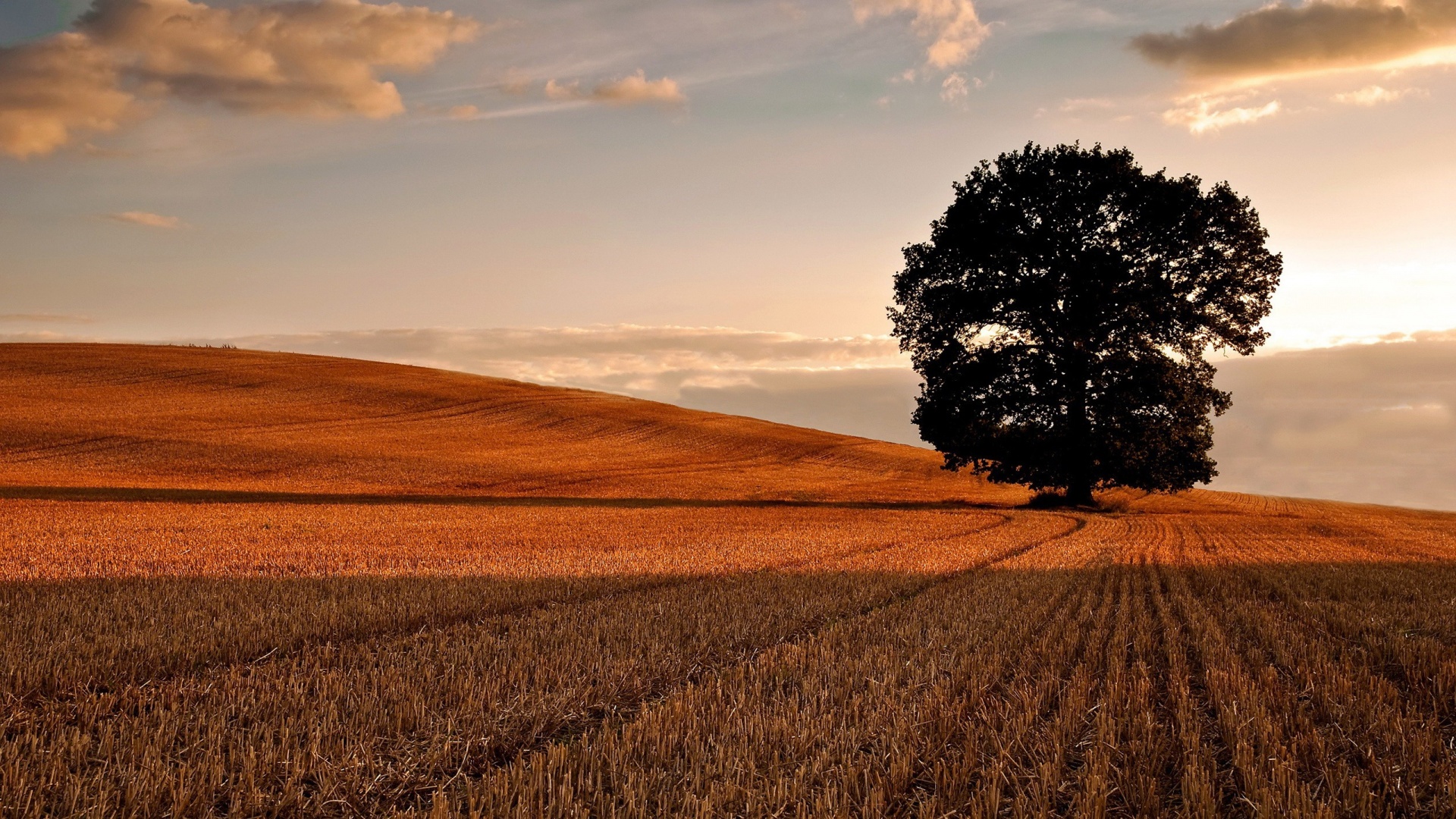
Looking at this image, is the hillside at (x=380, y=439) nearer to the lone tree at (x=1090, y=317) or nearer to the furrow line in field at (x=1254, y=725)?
the lone tree at (x=1090, y=317)

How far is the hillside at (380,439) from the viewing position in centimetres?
4025

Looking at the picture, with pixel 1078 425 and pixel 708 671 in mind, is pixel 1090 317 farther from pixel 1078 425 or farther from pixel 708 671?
pixel 708 671

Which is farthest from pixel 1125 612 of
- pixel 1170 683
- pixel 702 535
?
pixel 702 535

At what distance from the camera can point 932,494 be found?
4216cm

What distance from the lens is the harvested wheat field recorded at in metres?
4.85

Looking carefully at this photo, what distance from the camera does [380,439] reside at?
168 ft

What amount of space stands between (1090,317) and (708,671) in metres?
30.0

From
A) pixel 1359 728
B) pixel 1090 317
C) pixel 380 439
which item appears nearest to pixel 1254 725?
pixel 1359 728

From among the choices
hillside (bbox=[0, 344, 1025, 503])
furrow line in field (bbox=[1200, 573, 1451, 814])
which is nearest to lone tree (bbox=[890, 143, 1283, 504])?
hillside (bbox=[0, 344, 1025, 503])

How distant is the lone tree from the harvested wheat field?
35.9 ft

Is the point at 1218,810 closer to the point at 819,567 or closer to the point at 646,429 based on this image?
the point at 819,567

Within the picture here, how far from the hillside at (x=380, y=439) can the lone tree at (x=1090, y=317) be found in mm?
6873

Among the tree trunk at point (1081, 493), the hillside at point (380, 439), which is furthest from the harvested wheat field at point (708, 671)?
the hillside at point (380, 439)

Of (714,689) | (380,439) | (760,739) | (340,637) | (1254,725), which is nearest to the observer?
(760,739)
